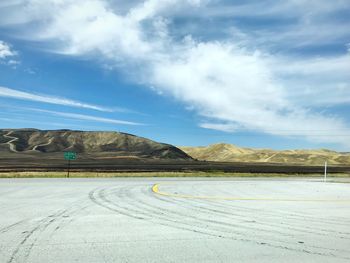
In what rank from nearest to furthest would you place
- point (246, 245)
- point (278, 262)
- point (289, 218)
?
point (278, 262)
point (246, 245)
point (289, 218)

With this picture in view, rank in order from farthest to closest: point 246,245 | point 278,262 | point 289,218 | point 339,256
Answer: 1. point 289,218
2. point 246,245
3. point 339,256
4. point 278,262

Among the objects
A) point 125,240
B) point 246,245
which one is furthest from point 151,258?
point 246,245

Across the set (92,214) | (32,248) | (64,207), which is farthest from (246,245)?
(64,207)

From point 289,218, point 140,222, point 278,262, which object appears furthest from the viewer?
point 289,218

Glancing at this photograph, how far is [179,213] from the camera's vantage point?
12227mm

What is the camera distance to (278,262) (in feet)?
22.0

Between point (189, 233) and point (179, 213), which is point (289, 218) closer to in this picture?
point (179, 213)

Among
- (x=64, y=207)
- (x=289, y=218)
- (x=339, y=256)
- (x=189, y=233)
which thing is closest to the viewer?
(x=339, y=256)

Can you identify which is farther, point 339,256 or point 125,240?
point 125,240

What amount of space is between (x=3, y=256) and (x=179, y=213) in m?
6.23

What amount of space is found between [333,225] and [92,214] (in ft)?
21.6

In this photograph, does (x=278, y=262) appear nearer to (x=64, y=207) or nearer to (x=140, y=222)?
(x=140, y=222)

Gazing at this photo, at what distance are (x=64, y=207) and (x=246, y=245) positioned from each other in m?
7.42

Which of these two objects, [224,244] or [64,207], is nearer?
[224,244]
